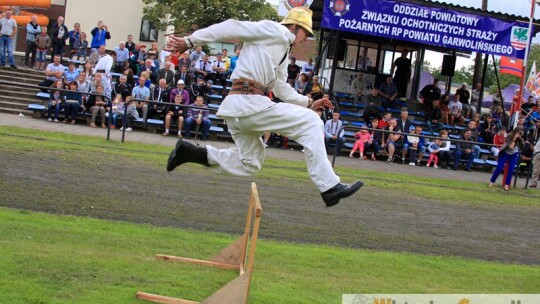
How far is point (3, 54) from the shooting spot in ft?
88.7

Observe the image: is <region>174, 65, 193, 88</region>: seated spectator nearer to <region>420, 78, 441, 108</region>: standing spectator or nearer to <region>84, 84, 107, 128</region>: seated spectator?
<region>84, 84, 107, 128</region>: seated spectator

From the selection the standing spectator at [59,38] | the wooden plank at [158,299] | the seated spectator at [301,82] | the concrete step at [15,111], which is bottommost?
the wooden plank at [158,299]

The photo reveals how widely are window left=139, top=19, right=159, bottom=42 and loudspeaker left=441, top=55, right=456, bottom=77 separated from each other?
22746mm

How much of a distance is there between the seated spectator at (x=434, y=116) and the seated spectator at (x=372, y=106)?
1.98m

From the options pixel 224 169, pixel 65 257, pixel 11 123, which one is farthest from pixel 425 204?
pixel 11 123

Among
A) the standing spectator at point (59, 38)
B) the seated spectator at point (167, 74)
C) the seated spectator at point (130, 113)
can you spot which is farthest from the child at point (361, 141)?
the standing spectator at point (59, 38)

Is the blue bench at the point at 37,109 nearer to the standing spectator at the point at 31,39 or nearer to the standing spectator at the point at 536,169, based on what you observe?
the standing spectator at the point at 31,39

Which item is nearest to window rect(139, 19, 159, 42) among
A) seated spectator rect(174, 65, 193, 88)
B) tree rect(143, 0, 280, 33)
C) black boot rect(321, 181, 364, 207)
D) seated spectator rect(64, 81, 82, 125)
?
tree rect(143, 0, 280, 33)

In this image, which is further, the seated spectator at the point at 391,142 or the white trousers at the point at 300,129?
the seated spectator at the point at 391,142

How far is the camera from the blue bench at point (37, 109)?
2231cm

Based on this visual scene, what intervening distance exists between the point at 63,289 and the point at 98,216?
370 centimetres

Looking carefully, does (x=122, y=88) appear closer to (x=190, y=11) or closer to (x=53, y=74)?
(x=53, y=74)

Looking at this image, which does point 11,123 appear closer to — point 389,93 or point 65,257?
point 389,93

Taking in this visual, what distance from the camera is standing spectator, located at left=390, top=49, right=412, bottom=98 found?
2792cm
